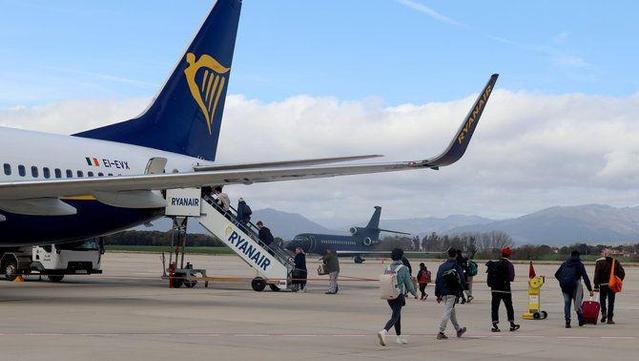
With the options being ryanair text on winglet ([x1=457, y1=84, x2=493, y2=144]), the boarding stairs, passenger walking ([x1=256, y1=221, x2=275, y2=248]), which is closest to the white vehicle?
the boarding stairs

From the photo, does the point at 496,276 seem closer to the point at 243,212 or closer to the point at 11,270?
the point at 243,212

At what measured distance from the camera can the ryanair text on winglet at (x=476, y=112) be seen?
19359 millimetres

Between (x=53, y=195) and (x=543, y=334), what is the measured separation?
11.5m

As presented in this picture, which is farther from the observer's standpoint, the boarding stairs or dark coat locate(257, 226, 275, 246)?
dark coat locate(257, 226, 275, 246)

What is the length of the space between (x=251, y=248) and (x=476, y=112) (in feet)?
33.0

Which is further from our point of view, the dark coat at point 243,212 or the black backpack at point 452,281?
the dark coat at point 243,212

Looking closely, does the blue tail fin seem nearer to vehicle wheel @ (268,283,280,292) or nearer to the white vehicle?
the white vehicle

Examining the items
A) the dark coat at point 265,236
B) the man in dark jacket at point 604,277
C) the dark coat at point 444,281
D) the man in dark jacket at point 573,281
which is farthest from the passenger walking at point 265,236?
the dark coat at point 444,281

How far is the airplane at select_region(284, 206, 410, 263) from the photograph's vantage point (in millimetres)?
75119

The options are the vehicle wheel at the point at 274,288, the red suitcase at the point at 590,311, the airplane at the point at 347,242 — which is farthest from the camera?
the airplane at the point at 347,242

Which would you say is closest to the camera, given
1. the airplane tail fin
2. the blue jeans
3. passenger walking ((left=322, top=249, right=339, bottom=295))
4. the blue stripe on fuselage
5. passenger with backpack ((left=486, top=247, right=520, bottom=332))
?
passenger with backpack ((left=486, top=247, right=520, bottom=332))

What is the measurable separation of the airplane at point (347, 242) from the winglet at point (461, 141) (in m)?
50.4

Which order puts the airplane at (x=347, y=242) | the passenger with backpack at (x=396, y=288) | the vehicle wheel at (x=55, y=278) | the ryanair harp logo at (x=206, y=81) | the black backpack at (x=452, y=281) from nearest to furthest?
the passenger with backpack at (x=396, y=288) → the black backpack at (x=452, y=281) → the ryanair harp logo at (x=206, y=81) → the vehicle wheel at (x=55, y=278) → the airplane at (x=347, y=242)

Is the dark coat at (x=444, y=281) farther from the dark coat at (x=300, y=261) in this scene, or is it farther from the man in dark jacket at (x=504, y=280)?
the dark coat at (x=300, y=261)
